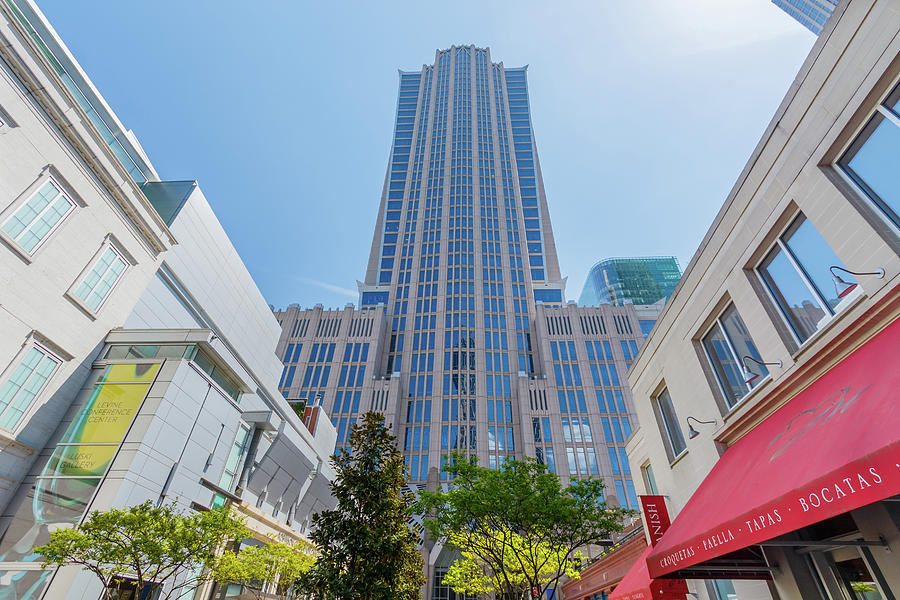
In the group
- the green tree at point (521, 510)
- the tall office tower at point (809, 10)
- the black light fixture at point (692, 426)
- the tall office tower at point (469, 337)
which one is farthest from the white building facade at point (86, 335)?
the tall office tower at point (809, 10)

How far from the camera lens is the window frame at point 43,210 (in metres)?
13.0

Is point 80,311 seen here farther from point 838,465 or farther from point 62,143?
point 838,465

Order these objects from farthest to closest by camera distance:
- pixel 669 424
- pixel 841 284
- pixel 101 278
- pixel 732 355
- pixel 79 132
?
1. pixel 101 278
2. pixel 79 132
3. pixel 669 424
4. pixel 732 355
5. pixel 841 284

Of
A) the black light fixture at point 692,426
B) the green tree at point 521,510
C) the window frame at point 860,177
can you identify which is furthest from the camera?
the green tree at point 521,510

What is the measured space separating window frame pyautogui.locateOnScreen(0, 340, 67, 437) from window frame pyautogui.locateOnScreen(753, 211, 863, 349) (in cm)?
2072

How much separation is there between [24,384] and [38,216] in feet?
17.9

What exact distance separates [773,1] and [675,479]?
441 feet

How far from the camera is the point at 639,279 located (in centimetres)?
12900

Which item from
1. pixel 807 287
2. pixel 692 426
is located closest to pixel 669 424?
pixel 692 426

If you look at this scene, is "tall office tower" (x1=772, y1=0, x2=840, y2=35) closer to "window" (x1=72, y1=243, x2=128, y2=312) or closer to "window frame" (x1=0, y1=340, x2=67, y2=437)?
"window" (x1=72, y1=243, x2=128, y2=312)

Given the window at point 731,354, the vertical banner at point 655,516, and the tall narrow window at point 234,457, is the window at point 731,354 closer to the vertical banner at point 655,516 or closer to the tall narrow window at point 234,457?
the vertical banner at point 655,516

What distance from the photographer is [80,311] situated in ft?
51.7

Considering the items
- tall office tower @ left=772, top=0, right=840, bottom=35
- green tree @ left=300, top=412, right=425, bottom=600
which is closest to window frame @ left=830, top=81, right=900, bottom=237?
green tree @ left=300, top=412, right=425, bottom=600

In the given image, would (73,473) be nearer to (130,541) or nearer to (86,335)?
(130,541)
